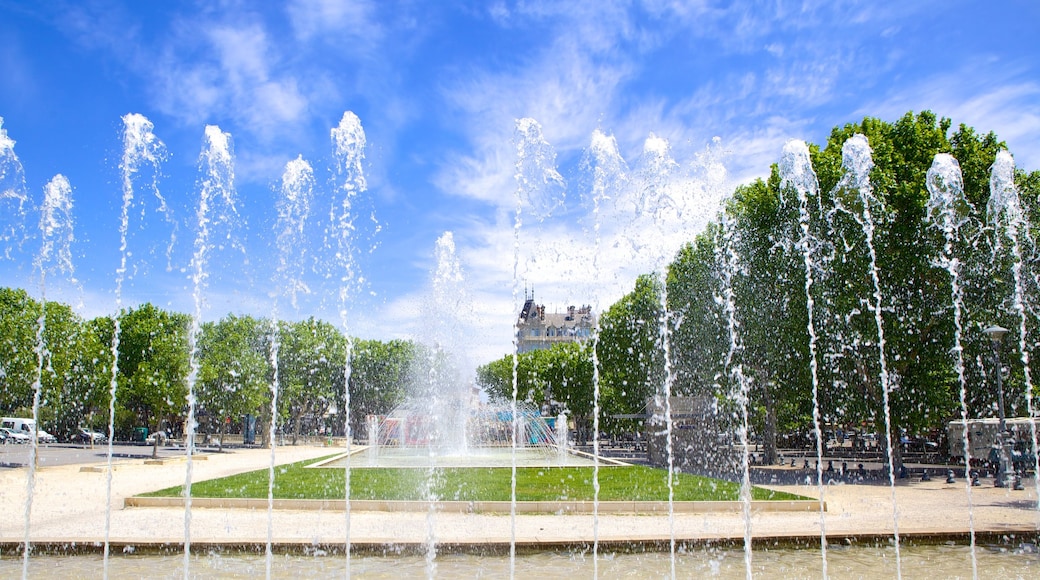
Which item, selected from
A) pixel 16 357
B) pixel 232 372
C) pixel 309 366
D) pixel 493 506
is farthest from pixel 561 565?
pixel 309 366

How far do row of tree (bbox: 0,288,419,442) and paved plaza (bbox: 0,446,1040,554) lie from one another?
14.6 feet

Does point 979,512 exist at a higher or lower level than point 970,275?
lower

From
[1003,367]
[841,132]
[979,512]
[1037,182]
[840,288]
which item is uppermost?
[841,132]

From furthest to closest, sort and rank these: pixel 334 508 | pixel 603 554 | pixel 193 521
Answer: pixel 334 508, pixel 193 521, pixel 603 554

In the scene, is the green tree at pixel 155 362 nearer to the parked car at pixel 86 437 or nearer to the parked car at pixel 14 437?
the parked car at pixel 86 437

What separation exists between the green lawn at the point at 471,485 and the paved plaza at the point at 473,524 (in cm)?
139

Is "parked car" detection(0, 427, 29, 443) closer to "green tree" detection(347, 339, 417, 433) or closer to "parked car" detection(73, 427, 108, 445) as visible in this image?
"parked car" detection(73, 427, 108, 445)

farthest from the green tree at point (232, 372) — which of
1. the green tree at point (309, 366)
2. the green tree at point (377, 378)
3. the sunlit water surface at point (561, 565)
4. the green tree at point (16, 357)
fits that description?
the sunlit water surface at point (561, 565)

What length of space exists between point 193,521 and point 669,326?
30.6 m

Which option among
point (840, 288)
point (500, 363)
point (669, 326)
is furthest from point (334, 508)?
point (500, 363)

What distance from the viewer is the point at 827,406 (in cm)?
3188

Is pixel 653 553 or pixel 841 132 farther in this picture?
pixel 841 132

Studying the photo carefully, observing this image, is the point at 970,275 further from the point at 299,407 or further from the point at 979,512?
the point at 299,407

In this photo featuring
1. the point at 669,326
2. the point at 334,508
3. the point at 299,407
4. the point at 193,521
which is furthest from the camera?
the point at 299,407
